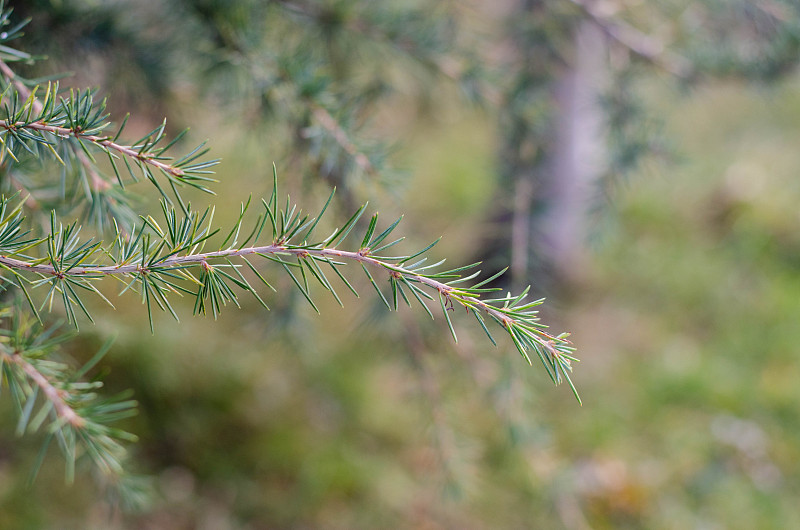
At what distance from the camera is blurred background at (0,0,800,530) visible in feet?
4.16

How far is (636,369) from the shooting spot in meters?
3.09

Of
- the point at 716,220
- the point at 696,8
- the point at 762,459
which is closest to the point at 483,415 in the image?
the point at 762,459

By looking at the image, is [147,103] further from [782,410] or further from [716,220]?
[716,220]

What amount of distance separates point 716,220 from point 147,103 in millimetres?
3848

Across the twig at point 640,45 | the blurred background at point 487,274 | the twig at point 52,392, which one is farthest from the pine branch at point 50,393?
the twig at point 640,45

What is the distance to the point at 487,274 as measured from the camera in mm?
1819

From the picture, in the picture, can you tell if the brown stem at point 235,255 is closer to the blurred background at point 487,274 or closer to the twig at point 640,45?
the blurred background at point 487,274

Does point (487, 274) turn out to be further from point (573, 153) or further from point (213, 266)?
point (573, 153)

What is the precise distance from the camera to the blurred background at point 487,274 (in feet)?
4.16

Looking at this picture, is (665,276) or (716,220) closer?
(665,276)

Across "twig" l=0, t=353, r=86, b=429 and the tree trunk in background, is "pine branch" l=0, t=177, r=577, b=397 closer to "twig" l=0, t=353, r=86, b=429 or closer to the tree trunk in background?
"twig" l=0, t=353, r=86, b=429

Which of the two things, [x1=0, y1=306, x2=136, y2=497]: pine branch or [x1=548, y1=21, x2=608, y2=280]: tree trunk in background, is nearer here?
[x1=0, y1=306, x2=136, y2=497]: pine branch

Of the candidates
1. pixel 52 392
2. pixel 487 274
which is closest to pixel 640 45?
pixel 487 274

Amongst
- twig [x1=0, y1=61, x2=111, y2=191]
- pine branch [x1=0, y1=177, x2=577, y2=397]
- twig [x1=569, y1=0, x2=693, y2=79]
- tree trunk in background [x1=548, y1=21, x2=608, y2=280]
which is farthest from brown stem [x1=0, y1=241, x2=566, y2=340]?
tree trunk in background [x1=548, y1=21, x2=608, y2=280]
